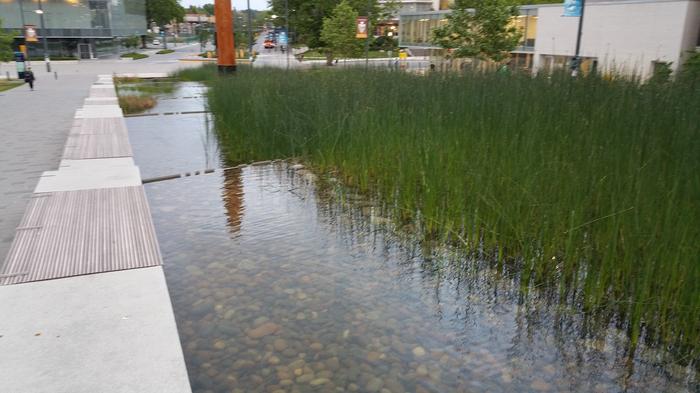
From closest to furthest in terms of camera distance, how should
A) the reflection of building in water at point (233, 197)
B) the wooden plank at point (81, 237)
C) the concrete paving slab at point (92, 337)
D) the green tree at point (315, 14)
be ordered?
1. the concrete paving slab at point (92, 337)
2. the wooden plank at point (81, 237)
3. the reflection of building in water at point (233, 197)
4. the green tree at point (315, 14)

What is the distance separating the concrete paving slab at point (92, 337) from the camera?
208 cm

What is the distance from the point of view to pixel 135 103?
1302cm

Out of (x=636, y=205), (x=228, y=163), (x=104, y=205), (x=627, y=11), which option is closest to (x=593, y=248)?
(x=636, y=205)

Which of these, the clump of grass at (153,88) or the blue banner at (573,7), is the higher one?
the blue banner at (573,7)

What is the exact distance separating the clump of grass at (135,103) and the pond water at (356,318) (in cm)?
822

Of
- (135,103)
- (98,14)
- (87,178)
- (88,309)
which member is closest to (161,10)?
(98,14)

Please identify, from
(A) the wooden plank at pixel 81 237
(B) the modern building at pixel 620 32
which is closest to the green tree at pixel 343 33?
(B) the modern building at pixel 620 32

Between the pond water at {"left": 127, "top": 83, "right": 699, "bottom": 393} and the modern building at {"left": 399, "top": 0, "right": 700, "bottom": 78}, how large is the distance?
41.2ft

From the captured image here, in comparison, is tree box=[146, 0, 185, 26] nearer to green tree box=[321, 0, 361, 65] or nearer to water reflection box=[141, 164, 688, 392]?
green tree box=[321, 0, 361, 65]

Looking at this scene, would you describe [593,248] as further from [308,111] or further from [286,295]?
[308,111]

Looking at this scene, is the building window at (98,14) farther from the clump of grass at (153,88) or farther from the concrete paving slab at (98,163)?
the concrete paving slab at (98,163)

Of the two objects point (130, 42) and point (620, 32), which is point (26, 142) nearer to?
point (620, 32)

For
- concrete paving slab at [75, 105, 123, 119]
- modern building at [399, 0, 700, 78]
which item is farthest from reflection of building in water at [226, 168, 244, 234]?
modern building at [399, 0, 700, 78]

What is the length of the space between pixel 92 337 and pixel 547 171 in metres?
2.88
